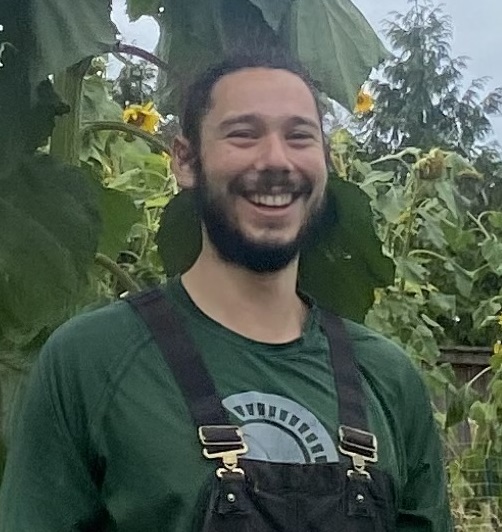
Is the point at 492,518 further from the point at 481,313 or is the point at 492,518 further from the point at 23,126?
the point at 23,126

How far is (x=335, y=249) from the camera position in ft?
3.40

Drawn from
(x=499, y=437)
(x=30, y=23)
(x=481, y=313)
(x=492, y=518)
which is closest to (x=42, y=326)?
(x=30, y=23)

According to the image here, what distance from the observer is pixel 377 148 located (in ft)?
32.0

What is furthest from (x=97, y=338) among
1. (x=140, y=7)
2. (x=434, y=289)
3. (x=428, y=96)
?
(x=428, y=96)

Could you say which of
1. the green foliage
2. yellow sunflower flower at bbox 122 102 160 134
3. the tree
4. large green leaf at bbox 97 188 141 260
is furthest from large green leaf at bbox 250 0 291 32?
the tree

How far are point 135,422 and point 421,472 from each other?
0.67 ft

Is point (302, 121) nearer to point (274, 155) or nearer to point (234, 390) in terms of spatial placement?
point (274, 155)

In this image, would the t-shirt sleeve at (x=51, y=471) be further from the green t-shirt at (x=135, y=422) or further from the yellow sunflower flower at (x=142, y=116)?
the yellow sunflower flower at (x=142, y=116)

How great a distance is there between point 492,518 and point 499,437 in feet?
0.97

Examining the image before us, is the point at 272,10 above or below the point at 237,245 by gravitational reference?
above

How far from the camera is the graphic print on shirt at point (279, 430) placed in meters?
0.77

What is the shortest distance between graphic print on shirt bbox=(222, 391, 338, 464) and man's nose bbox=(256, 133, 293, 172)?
0.13 m

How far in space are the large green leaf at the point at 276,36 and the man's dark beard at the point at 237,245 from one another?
0.15 metres

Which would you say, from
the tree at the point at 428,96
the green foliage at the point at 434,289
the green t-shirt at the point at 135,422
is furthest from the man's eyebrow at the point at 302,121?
the tree at the point at 428,96
